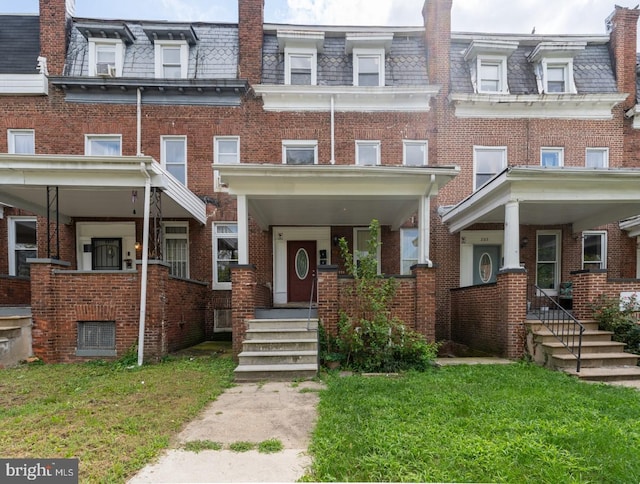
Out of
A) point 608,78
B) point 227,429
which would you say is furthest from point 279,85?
point 608,78

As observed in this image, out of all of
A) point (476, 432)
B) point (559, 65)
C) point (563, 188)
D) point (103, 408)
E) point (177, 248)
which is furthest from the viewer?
point (559, 65)

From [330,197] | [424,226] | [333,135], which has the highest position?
[333,135]

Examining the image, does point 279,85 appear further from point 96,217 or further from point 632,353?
point 632,353

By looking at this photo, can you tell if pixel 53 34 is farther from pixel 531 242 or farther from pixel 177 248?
pixel 531 242

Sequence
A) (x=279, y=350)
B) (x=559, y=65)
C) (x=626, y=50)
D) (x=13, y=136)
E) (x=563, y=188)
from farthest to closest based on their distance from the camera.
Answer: (x=559, y=65), (x=626, y=50), (x=13, y=136), (x=563, y=188), (x=279, y=350)

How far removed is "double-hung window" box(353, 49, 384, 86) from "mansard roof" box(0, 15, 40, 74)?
9.32 m

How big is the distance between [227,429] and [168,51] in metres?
10.9

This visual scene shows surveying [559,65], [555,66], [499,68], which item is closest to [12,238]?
[499,68]

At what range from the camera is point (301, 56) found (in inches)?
417

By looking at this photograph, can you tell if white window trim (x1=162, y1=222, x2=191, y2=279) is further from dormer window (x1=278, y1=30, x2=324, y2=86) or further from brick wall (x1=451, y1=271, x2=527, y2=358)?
brick wall (x1=451, y1=271, x2=527, y2=358)

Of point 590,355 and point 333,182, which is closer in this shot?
point 590,355

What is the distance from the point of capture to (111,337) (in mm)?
6969

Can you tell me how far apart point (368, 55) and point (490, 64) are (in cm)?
379

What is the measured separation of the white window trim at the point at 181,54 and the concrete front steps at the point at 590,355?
11097mm
